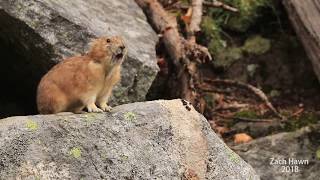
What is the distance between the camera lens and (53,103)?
A: 7.03 meters

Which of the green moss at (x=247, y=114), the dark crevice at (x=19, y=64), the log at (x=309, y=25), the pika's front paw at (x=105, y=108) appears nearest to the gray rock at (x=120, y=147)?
the pika's front paw at (x=105, y=108)

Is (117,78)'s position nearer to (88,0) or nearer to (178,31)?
(88,0)

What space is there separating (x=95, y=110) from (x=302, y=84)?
430 cm

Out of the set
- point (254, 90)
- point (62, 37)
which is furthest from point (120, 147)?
point (254, 90)

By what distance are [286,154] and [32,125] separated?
12.1 feet

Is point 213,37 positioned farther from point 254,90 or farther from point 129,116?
point 129,116

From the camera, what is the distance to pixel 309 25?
29.3 feet

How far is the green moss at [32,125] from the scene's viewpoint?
18.8 ft

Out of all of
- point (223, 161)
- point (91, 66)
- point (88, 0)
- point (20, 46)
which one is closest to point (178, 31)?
point (88, 0)

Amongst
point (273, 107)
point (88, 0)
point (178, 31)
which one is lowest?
point (273, 107)

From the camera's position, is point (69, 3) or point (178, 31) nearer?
point (69, 3)

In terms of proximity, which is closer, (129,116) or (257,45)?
(129,116)

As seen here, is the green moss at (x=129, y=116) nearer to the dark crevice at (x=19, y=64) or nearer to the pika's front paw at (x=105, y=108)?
the pika's front paw at (x=105, y=108)

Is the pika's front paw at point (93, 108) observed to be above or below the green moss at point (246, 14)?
above
